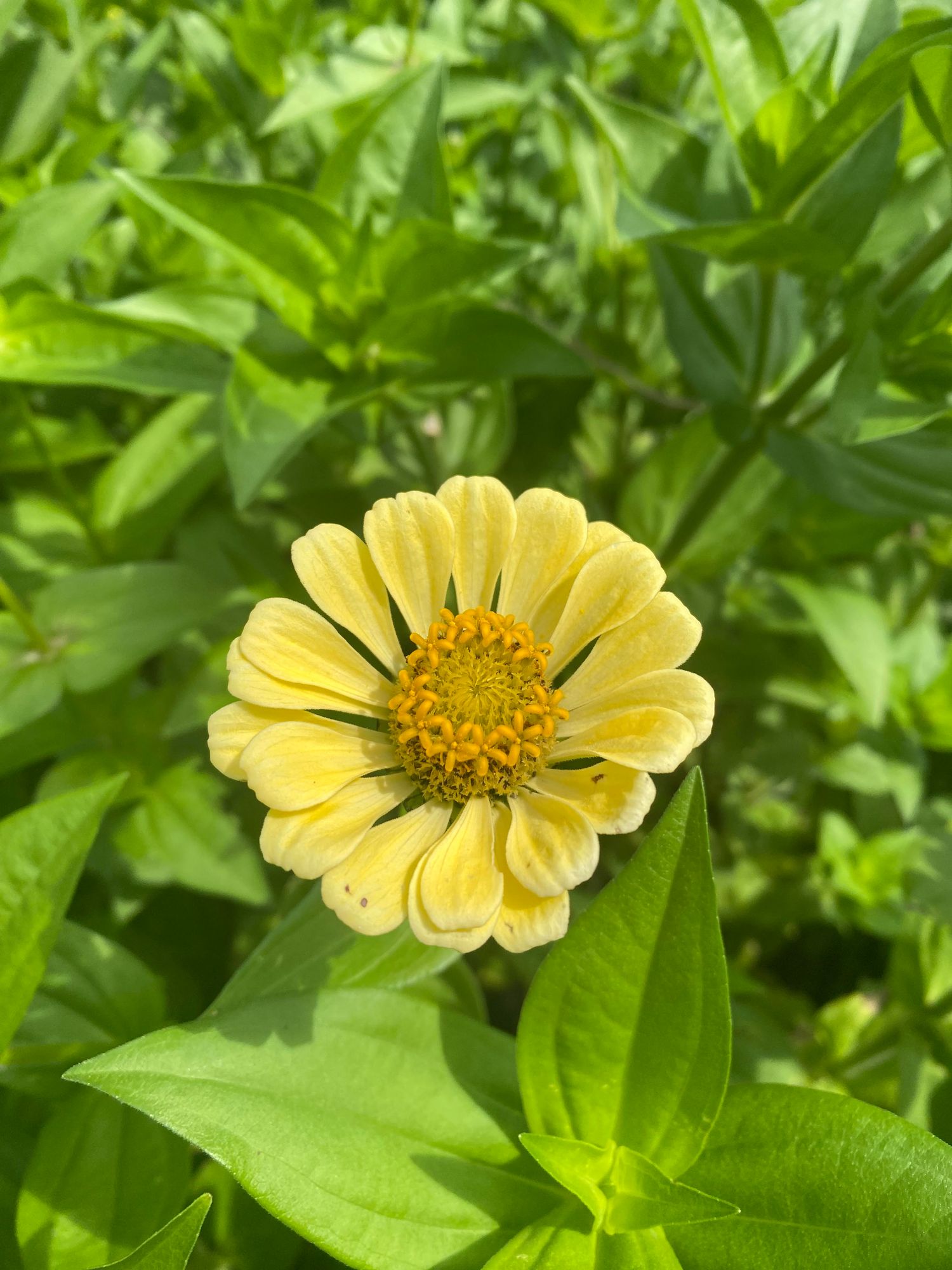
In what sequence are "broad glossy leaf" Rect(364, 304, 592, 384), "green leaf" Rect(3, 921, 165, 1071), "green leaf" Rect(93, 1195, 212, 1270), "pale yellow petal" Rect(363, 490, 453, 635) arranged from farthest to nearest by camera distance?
"broad glossy leaf" Rect(364, 304, 592, 384), "green leaf" Rect(3, 921, 165, 1071), "pale yellow petal" Rect(363, 490, 453, 635), "green leaf" Rect(93, 1195, 212, 1270)

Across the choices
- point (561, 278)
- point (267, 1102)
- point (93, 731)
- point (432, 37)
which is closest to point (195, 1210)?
point (267, 1102)

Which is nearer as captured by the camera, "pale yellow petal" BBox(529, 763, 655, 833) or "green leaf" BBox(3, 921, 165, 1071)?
"pale yellow petal" BBox(529, 763, 655, 833)

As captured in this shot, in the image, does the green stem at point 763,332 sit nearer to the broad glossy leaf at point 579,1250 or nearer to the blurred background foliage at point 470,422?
the blurred background foliage at point 470,422

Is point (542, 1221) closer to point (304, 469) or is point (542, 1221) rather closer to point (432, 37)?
point (304, 469)

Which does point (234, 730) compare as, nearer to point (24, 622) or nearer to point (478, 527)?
point (478, 527)

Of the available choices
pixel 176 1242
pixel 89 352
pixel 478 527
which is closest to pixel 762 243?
pixel 478 527

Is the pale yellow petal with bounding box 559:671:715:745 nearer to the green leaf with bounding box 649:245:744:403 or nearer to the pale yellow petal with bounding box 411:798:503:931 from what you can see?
the pale yellow petal with bounding box 411:798:503:931

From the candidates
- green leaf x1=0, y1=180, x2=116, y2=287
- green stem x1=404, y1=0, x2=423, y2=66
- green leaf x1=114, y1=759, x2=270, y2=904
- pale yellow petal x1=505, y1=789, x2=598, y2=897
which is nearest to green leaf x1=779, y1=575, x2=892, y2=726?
pale yellow petal x1=505, y1=789, x2=598, y2=897
